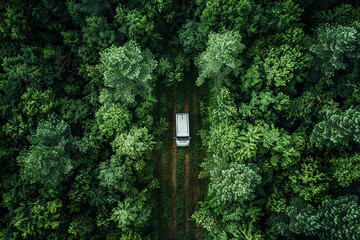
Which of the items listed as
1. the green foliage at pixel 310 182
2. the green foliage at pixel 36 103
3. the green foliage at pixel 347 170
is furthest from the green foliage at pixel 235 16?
the green foliage at pixel 36 103

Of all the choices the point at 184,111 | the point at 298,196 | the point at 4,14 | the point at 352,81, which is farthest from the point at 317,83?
the point at 4,14

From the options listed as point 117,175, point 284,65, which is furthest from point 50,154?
point 284,65

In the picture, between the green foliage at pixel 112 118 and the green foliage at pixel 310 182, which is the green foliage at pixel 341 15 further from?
the green foliage at pixel 112 118

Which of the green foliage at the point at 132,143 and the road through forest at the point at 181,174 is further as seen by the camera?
the road through forest at the point at 181,174

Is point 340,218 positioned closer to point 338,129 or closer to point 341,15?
point 338,129

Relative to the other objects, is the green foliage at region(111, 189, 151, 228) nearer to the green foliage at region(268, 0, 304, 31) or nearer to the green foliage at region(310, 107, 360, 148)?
the green foliage at region(310, 107, 360, 148)

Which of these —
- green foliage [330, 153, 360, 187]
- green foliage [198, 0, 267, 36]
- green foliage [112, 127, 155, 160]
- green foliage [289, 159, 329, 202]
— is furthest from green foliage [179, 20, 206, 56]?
green foliage [330, 153, 360, 187]

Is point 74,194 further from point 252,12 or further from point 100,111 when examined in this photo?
point 252,12
